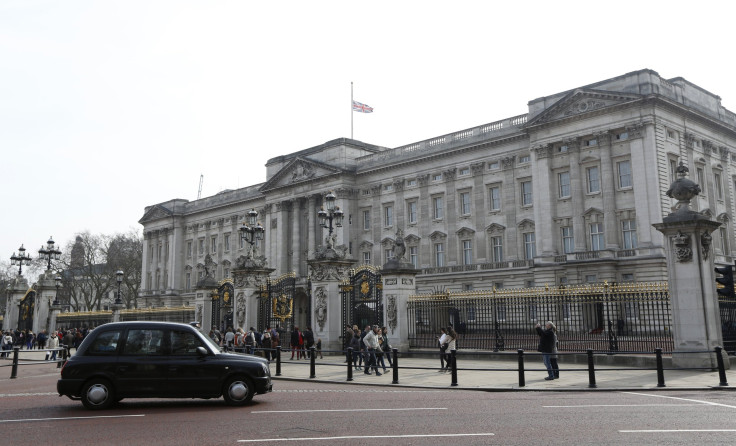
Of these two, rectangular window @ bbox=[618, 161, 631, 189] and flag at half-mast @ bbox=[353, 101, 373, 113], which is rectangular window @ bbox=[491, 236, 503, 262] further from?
flag at half-mast @ bbox=[353, 101, 373, 113]

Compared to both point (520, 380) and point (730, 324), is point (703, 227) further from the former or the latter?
point (520, 380)

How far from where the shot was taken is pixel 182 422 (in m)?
10.3

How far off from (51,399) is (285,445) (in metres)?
8.41

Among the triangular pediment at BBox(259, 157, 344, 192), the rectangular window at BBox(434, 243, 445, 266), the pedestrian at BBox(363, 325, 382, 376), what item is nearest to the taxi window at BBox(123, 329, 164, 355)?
the pedestrian at BBox(363, 325, 382, 376)

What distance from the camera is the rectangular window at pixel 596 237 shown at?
4753cm

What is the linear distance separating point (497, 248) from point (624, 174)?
42.9ft

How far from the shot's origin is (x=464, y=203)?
193 ft

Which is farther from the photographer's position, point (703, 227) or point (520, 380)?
point (703, 227)

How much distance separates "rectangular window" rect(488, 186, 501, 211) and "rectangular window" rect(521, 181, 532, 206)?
2.40m

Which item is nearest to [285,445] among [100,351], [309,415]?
[309,415]

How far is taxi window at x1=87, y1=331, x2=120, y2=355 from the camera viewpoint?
39.7 feet

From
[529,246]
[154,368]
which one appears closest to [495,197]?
[529,246]

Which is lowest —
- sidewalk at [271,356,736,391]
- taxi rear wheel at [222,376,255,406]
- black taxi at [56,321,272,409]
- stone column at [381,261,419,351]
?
sidewalk at [271,356,736,391]

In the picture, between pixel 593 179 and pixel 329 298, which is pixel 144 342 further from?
pixel 593 179
